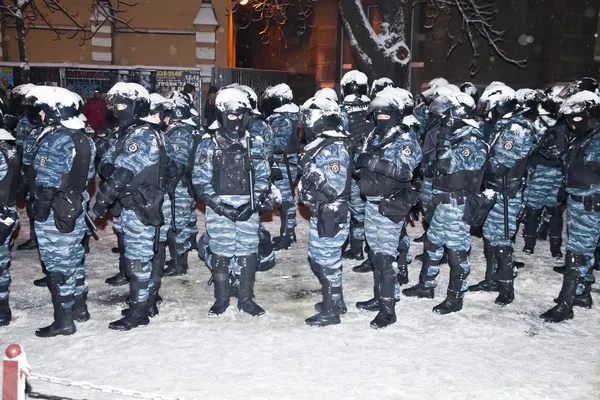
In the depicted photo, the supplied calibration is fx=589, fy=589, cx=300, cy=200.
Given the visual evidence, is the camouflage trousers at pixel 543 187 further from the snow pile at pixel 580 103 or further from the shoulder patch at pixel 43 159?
the shoulder patch at pixel 43 159

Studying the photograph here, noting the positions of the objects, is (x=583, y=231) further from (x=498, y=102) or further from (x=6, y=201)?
(x=6, y=201)

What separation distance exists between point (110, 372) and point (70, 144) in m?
2.11

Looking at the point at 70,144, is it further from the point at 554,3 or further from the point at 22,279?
the point at 554,3

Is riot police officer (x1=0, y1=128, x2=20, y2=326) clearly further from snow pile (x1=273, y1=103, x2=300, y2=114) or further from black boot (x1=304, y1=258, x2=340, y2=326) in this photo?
snow pile (x1=273, y1=103, x2=300, y2=114)

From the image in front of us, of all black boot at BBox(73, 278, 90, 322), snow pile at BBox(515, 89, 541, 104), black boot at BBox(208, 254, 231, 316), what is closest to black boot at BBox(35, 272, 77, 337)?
black boot at BBox(73, 278, 90, 322)

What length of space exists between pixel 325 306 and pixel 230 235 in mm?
1249

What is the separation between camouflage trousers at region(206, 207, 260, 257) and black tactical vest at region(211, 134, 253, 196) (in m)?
0.29

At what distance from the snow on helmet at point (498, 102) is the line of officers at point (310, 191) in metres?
0.01

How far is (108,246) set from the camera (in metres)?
9.11

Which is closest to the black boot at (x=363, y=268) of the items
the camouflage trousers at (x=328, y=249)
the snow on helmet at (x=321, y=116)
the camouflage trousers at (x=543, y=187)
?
the camouflage trousers at (x=328, y=249)

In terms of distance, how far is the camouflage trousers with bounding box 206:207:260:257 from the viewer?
614 centimetres

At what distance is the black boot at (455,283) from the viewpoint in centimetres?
645

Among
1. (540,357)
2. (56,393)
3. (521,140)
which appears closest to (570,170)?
(521,140)

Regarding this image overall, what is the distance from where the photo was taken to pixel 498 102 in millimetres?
7117
